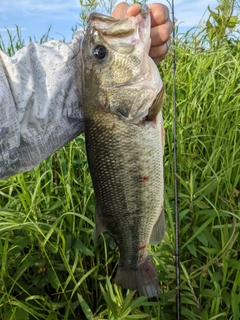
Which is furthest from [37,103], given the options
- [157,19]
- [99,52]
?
[157,19]

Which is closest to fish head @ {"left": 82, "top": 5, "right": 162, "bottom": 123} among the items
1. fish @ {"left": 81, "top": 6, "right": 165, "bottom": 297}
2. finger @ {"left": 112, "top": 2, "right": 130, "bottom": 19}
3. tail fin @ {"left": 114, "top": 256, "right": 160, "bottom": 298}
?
fish @ {"left": 81, "top": 6, "right": 165, "bottom": 297}

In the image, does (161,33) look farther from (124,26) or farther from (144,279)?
(144,279)

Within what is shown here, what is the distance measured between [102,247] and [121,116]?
0.94 metres

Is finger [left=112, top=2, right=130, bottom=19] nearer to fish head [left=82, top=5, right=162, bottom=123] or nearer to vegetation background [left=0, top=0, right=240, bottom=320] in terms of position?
fish head [left=82, top=5, right=162, bottom=123]

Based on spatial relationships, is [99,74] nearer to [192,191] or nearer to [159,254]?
[192,191]

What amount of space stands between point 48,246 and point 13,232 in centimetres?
21

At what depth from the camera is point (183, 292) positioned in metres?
1.93

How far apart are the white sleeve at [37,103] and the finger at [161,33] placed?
0.31 m

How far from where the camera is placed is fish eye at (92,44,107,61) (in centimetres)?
160

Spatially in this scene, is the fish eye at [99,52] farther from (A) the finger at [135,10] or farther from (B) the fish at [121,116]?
(A) the finger at [135,10]

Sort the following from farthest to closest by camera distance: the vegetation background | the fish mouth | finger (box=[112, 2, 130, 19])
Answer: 1. the vegetation background
2. finger (box=[112, 2, 130, 19])
3. the fish mouth

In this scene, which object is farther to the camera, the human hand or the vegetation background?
the vegetation background

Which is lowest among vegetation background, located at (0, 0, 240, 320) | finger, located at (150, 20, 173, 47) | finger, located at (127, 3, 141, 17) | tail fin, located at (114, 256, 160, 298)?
vegetation background, located at (0, 0, 240, 320)

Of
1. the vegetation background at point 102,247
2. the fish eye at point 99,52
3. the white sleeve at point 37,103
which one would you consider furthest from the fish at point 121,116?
the vegetation background at point 102,247
